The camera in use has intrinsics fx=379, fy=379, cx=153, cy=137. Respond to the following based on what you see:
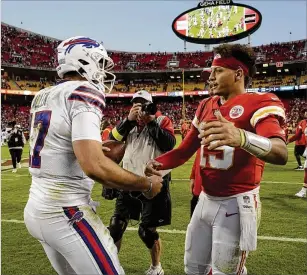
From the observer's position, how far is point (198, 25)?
31.4 meters

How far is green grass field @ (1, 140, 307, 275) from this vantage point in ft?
13.6

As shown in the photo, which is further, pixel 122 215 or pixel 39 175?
pixel 122 215

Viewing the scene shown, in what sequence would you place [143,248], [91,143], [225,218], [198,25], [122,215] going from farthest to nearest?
[198,25] < [143,248] < [122,215] < [225,218] < [91,143]

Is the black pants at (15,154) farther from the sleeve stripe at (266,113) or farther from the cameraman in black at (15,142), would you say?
the sleeve stripe at (266,113)

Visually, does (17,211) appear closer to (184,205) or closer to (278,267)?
(184,205)

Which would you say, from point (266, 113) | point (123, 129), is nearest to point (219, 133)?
point (266, 113)

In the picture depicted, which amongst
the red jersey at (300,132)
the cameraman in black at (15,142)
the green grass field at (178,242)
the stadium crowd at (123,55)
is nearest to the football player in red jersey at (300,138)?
the red jersey at (300,132)

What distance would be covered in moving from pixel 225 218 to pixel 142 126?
1.89m

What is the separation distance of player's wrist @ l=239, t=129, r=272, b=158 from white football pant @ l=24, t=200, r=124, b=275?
2.99 ft

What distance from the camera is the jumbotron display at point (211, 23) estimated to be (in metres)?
30.4

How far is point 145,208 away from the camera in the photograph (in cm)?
400

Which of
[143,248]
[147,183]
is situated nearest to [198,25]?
[143,248]

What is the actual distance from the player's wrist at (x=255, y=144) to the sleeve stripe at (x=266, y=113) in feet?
1.06

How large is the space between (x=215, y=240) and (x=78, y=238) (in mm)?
899
